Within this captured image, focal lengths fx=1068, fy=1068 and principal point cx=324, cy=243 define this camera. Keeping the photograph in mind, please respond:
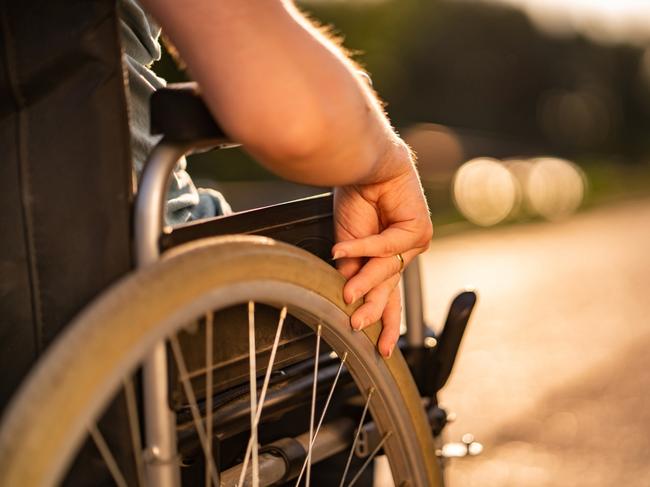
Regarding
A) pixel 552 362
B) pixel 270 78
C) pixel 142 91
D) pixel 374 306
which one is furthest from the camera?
pixel 552 362

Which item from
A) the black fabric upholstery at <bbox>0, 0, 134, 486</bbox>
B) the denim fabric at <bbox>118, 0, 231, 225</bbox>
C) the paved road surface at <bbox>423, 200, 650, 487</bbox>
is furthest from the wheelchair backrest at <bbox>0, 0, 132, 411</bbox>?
the paved road surface at <bbox>423, 200, 650, 487</bbox>

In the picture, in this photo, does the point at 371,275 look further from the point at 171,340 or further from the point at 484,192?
the point at 484,192

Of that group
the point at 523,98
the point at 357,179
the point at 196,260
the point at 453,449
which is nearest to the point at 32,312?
the point at 196,260

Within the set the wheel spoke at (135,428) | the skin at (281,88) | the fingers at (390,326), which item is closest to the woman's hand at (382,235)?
the fingers at (390,326)

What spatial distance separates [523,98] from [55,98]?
2628 cm

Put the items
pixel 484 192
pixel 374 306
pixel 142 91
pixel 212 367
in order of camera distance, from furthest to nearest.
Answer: pixel 484 192 < pixel 142 91 < pixel 374 306 < pixel 212 367

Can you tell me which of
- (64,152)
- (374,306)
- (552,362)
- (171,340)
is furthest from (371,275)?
(552,362)

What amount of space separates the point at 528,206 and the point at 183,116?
40.7 ft

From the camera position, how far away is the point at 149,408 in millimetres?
1479

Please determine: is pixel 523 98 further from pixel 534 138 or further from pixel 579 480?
pixel 579 480

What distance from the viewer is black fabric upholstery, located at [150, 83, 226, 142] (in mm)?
1511

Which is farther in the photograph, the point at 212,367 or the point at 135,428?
the point at 212,367

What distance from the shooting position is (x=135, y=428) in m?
1.46

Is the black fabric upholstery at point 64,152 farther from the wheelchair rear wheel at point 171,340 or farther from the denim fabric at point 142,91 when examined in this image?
the denim fabric at point 142,91
